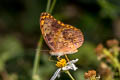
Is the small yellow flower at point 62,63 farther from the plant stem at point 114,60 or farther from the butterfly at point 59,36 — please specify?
the plant stem at point 114,60

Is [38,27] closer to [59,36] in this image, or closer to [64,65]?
[59,36]

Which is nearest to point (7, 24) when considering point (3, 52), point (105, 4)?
point (3, 52)

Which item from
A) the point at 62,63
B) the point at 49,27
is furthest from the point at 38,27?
the point at 62,63

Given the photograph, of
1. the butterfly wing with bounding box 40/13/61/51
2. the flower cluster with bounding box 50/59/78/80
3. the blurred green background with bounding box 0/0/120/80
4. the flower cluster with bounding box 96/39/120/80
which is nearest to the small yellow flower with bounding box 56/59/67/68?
the flower cluster with bounding box 50/59/78/80

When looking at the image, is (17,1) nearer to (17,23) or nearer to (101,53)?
(17,23)

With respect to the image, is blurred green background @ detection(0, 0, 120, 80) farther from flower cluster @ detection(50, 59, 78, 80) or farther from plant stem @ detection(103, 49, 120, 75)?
flower cluster @ detection(50, 59, 78, 80)

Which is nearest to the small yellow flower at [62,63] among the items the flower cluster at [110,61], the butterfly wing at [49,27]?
the butterfly wing at [49,27]
